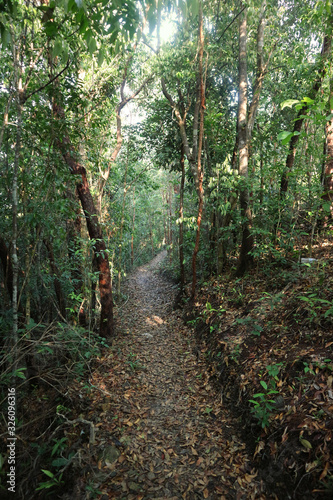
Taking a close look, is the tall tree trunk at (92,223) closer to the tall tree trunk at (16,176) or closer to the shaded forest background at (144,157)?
the shaded forest background at (144,157)

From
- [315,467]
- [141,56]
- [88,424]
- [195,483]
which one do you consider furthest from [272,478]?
[141,56]

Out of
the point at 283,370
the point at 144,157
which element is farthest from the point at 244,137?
the point at 283,370

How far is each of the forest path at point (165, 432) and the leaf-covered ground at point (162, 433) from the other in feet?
0.04

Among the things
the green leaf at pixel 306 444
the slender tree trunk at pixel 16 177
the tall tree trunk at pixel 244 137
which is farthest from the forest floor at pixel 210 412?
the tall tree trunk at pixel 244 137

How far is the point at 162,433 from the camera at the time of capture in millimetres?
4160

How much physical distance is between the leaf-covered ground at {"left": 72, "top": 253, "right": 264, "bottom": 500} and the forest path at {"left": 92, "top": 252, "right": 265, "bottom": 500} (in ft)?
0.04

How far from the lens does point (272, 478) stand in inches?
114

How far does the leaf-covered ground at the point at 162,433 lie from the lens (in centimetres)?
325

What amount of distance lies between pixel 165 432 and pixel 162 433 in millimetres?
51

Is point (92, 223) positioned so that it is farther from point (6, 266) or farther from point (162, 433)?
point (162, 433)

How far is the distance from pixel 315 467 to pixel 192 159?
8197mm

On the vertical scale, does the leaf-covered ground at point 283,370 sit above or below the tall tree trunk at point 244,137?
below

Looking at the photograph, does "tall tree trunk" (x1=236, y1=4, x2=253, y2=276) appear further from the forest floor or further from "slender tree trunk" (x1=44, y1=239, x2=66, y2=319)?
"slender tree trunk" (x1=44, y1=239, x2=66, y2=319)

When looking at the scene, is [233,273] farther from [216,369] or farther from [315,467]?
[315,467]
